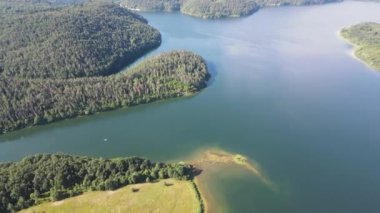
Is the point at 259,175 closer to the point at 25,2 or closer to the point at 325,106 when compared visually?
the point at 325,106

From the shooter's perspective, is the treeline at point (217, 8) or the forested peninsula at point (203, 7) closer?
the treeline at point (217, 8)

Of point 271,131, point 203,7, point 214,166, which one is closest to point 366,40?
point 203,7

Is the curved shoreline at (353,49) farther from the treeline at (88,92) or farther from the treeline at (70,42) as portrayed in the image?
the treeline at (70,42)

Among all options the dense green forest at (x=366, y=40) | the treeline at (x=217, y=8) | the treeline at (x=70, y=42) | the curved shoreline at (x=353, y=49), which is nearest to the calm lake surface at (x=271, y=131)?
the curved shoreline at (x=353, y=49)

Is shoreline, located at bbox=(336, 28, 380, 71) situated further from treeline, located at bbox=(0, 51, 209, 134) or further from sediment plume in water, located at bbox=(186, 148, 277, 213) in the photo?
sediment plume in water, located at bbox=(186, 148, 277, 213)

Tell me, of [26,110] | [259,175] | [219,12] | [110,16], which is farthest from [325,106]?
[219,12]
